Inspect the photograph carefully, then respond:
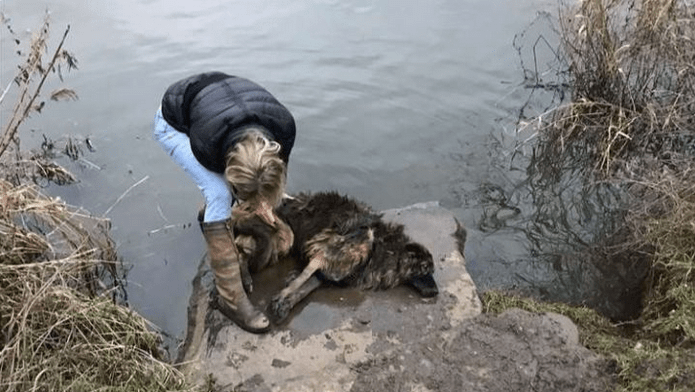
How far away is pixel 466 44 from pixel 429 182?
10.0 feet

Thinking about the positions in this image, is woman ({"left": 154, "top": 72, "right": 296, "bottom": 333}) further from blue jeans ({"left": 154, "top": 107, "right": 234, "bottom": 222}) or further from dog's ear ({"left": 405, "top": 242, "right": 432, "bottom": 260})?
dog's ear ({"left": 405, "top": 242, "right": 432, "bottom": 260})

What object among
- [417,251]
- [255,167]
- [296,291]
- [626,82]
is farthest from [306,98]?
[255,167]

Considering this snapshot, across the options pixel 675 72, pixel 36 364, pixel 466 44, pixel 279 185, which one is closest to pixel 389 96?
pixel 466 44

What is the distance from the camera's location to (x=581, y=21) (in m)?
6.70

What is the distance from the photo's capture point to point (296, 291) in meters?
4.93

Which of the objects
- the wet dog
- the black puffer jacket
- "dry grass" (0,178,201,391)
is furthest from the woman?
"dry grass" (0,178,201,391)

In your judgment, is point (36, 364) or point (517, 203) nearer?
point (36, 364)

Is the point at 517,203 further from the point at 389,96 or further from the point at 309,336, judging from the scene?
the point at 309,336

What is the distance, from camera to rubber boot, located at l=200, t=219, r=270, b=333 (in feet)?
14.8

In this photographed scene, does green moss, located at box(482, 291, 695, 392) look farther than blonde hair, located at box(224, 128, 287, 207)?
No

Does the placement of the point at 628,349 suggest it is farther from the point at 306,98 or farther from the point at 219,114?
the point at 306,98

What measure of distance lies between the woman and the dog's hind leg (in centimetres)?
14

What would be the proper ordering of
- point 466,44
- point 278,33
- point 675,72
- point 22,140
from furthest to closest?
point 278,33 < point 466,44 < point 22,140 < point 675,72

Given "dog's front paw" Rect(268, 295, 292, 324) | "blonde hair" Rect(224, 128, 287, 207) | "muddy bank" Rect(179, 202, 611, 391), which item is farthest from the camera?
"dog's front paw" Rect(268, 295, 292, 324)
